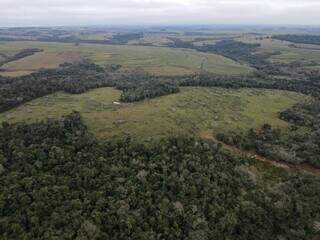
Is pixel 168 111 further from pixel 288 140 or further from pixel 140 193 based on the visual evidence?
pixel 140 193

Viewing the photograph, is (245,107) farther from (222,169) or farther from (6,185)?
(6,185)

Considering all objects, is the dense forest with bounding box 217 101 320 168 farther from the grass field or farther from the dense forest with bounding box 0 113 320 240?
the dense forest with bounding box 0 113 320 240

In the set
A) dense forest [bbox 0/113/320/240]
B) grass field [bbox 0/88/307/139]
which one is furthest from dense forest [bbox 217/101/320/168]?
dense forest [bbox 0/113/320/240]

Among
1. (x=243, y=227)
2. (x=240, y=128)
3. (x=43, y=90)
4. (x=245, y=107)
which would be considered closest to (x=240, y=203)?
(x=243, y=227)

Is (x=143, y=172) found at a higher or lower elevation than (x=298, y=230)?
higher

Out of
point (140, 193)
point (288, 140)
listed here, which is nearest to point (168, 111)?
point (288, 140)

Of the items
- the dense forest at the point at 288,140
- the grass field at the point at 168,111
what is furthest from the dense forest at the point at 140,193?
the grass field at the point at 168,111
